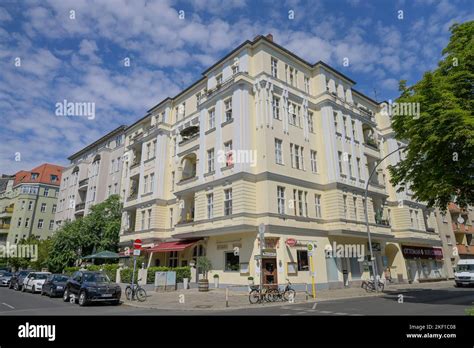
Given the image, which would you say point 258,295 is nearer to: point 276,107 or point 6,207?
point 276,107

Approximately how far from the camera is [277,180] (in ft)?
77.8

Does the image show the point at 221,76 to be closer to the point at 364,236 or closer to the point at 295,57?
the point at 295,57

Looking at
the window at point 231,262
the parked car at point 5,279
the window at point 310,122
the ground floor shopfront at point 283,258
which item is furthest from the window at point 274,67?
the parked car at point 5,279

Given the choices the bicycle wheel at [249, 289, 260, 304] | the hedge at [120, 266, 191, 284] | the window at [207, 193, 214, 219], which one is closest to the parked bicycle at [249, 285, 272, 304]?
the bicycle wheel at [249, 289, 260, 304]

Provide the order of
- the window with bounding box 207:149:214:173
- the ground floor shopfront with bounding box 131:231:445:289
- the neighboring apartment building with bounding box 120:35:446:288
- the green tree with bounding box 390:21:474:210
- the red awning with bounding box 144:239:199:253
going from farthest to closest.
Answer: the window with bounding box 207:149:214:173, the red awning with bounding box 144:239:199:253, the neighboring apartment building with bounding box 120:35:446:288, the ground floor shopfront with bounding box 131:231:445:289, the green tree with bounding box 390:21:474:210

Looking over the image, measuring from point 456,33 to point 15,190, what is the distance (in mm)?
78057

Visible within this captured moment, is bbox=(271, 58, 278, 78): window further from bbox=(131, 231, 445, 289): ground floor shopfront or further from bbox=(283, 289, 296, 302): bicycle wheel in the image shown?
bbox=(283, 289, 296, 302): bicycle wheel

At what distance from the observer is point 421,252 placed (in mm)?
36000

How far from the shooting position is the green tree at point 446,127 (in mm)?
13945

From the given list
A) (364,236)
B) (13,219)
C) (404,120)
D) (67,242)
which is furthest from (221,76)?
(13,219)

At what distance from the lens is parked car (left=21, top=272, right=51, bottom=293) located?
2385 centimetres

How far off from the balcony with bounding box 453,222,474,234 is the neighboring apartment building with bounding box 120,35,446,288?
1242 centimetres

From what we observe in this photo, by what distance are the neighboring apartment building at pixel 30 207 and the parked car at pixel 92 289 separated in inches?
2193

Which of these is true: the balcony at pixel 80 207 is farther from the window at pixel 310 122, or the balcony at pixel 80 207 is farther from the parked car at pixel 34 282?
the window at pixel 310 122
